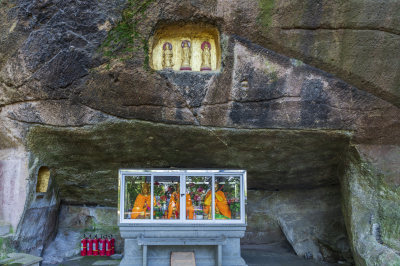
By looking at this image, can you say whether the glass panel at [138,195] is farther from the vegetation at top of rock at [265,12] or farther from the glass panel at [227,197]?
the vegetation at top of rock at [265,12]

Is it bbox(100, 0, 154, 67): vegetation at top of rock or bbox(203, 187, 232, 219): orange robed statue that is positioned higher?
bbox(100, 0, 154, 67): vegetation at top of rock

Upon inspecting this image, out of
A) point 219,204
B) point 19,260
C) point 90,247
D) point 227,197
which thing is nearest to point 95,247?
point 90,247

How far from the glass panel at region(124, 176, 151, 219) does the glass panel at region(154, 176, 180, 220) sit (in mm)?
130

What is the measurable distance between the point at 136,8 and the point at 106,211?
171 inches

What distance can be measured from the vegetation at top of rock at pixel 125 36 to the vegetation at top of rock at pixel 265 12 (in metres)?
1.75

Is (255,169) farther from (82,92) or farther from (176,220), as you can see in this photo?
(82,92)

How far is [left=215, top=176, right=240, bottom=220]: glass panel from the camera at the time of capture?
528 cm

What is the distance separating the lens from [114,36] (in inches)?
194

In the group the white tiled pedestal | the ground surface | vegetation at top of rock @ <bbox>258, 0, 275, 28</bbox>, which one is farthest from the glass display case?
vegetation at top of rock @ <bbox>258, 0, 275, 28</bbox>

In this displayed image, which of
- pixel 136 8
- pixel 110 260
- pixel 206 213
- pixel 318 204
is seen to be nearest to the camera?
pixel 136 8

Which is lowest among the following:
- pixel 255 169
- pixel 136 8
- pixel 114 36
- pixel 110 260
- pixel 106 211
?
pixel 110 260

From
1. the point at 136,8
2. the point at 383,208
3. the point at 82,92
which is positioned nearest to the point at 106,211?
the point at 82,92

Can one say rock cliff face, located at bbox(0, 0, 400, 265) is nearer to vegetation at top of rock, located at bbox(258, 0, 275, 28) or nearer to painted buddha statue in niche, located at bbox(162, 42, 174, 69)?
vegetation at top of rock, located at bbox(258, 0, 275, 28)

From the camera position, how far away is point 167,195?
17.5 ft
